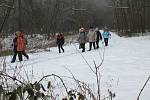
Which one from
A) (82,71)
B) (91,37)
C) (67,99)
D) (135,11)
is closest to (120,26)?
(135,11)

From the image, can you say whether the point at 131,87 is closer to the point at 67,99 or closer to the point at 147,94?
the point at 147,94

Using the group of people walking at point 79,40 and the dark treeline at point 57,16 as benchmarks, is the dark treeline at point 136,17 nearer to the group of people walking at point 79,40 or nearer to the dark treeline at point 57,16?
the dark treeline at point 57,16

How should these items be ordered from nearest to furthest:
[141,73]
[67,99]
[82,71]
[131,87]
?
[67,99], [131,87], [141,73], [82,71]

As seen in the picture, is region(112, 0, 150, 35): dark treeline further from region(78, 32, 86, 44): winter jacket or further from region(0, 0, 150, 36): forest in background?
region(78, 32, 86, 44): winter jacket

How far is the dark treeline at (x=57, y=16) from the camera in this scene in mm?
62719

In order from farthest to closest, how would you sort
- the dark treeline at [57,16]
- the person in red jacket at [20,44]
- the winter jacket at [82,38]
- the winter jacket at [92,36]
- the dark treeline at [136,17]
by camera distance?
the dark treeline at [57,16]
the dark treeline at [136,17]
the winter jacket at [92,36]
the winter jacket at [82,38]
the person in red jacket at [20,44]

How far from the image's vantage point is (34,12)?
63.8 m

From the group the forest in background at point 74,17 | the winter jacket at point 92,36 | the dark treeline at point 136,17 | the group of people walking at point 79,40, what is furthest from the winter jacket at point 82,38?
the dark treeline at point 136,17

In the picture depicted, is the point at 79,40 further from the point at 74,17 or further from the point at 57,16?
the point at 74,17

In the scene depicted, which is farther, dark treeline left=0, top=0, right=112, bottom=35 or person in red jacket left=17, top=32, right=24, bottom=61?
dark treeline left=0, top=0, right=112, bottom=35

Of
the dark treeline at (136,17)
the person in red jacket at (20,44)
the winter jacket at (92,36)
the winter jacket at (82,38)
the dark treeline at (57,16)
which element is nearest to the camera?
the person in red jacket at (20,44)

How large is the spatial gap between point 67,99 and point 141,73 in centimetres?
900

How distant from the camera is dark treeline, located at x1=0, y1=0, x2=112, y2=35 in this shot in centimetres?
6272

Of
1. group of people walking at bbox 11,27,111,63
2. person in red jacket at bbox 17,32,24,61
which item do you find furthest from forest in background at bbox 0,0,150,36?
person in red jacket at bbox 17,32,24,61
